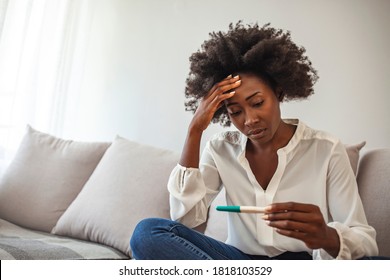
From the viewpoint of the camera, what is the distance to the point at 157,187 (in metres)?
1.27

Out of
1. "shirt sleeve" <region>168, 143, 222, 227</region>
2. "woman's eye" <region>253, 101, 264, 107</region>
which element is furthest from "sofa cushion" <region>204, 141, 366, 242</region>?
"woman's eye" <region>253, 101, 264, 107</region>

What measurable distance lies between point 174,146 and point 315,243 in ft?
3.13

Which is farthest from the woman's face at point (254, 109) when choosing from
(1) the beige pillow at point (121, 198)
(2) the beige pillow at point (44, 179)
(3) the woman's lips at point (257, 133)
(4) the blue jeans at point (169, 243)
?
(2) the beige pillow at point (44, 179)

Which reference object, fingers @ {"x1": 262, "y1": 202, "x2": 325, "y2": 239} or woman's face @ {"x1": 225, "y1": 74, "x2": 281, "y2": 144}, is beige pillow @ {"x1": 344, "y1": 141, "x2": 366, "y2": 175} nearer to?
woman's face @ {"x1": 225, "y1": 74, "x2": 281, "y2": 144}

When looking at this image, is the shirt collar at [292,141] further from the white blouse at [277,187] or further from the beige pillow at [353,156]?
the beige pillow at [353,156]

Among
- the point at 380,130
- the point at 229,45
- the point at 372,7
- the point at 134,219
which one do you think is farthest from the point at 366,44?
the point at 134,219

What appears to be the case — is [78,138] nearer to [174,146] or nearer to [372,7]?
[174,146]

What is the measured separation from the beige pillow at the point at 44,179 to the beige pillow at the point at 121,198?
0.28 feet

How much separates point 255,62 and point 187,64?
0.71 m

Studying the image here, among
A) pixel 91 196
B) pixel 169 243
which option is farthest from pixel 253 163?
pixel 91 196

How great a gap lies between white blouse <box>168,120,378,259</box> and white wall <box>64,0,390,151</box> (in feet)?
1.38

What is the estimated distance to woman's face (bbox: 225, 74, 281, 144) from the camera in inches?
34.9

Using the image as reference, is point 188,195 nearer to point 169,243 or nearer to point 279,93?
point 169,243

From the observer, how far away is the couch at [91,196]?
1033mm
